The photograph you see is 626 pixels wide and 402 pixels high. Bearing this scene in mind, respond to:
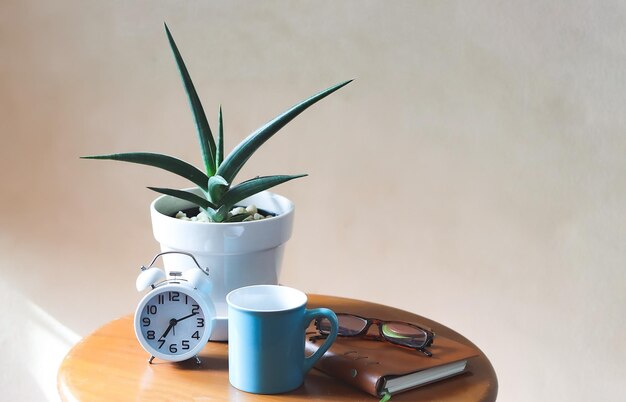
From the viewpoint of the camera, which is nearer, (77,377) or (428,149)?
(77,377)

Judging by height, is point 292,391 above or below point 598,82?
below

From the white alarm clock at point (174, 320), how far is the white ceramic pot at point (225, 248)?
0.07m

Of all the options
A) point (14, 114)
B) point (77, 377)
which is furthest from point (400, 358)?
point (14, 114)

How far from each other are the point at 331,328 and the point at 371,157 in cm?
94

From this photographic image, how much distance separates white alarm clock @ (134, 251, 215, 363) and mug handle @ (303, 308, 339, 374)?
146 mm

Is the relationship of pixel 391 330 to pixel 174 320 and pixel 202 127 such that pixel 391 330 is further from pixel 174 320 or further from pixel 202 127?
pixel 202 127

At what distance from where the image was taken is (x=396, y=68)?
175cm

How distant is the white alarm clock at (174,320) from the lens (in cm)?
96

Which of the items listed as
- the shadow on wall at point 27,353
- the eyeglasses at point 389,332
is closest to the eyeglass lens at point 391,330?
the eyeglasses at point 389,332

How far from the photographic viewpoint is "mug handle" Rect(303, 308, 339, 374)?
0.89m

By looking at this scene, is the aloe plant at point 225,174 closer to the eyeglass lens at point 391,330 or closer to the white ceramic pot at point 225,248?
the white ceramic pot at point 225,248

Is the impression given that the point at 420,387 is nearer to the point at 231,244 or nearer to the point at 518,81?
the point at 231,244

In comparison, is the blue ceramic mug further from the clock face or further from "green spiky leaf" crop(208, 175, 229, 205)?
"green spiky leaf" crop(208, 175, 229, 205)

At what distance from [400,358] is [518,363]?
3.12ft
